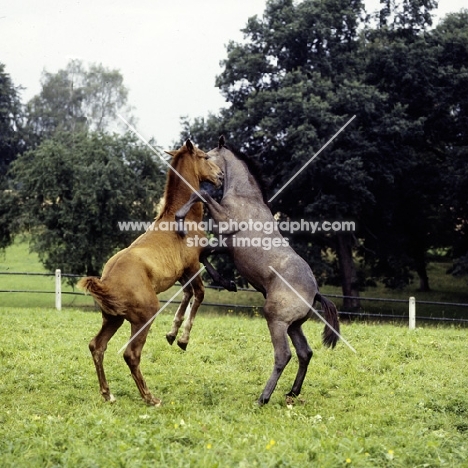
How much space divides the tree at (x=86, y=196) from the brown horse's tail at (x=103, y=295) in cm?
2023

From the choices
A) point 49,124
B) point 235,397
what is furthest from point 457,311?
Result: point 49,124

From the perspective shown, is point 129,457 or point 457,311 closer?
point 129,457

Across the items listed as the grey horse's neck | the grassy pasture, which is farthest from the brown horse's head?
the grassy pasture

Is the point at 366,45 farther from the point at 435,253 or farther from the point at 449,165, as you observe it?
the point at 435,253

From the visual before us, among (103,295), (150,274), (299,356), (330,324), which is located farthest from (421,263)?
(103,295)

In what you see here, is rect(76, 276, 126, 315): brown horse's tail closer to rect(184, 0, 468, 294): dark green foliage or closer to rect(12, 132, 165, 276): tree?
rect(184, 0, 468, 294): dark green foliage

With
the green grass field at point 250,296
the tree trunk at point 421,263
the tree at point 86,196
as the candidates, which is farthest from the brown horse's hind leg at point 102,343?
the tree trunk at point 421,263

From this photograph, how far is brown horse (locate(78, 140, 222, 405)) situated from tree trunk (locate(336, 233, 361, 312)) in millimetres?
19457

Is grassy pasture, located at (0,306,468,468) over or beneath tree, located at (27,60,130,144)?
beneath

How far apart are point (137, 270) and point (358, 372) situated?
4.27 metres

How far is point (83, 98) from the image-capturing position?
2473 inches

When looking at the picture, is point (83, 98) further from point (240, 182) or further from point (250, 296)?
point (240, 182)

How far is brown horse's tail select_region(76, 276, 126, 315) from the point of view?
826cm

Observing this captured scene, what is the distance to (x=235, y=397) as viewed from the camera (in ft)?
31.3
